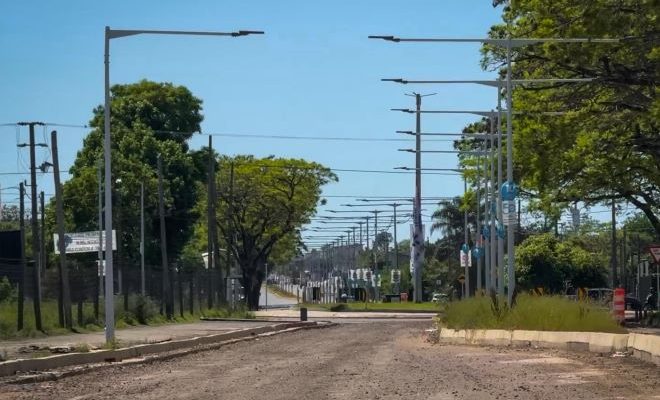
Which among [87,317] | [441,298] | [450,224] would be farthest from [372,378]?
[450,224]

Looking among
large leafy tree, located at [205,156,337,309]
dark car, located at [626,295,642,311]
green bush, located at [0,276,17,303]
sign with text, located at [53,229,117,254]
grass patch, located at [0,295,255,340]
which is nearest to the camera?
grass patch, located at [0,295,255,340]

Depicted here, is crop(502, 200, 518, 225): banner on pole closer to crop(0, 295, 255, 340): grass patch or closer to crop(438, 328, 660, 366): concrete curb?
crop(438, 328, 660, 366): concrete curb

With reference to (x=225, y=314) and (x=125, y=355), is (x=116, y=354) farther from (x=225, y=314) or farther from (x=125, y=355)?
(x=225, y=314)

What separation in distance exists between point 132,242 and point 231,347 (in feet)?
145

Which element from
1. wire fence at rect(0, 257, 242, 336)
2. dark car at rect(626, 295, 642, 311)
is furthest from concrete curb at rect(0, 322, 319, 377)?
dark car at rect(626, 295, 642, 311)

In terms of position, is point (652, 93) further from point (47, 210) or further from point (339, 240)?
point (339, 240)

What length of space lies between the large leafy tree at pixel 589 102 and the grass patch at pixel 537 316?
17.2 feet

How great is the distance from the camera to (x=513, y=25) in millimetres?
36031

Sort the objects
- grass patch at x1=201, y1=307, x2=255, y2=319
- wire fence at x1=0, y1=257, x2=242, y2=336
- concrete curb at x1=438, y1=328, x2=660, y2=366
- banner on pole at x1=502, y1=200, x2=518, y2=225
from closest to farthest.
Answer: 1. concrete curb at x1=438, y1=328, x2=660, y2=366
2. banner on pole at x1=502, y1=200, x2=518, y2=225
3. wire fence at x1=0, y1=257, x2=242, y2=336
4. grass patch at x1=201, y1=307, x2=255, y2=319

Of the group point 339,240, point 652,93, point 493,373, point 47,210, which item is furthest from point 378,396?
point 339,240

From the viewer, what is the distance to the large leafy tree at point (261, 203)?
3460 inches

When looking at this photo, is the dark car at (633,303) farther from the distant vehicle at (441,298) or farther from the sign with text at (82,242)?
the sign with text at (82,242)

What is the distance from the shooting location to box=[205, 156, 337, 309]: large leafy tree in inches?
3460

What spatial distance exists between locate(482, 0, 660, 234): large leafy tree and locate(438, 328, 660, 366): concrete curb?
635 centimetres
